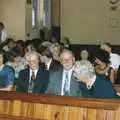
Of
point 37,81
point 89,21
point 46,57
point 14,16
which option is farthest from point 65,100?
point 89,21

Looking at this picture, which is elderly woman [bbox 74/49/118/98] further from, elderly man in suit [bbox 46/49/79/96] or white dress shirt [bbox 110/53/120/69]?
white dress shirt [bbox 110/53/120/69]

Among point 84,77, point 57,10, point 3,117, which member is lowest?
point 3,117

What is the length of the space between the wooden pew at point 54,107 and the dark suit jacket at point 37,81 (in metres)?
1.05

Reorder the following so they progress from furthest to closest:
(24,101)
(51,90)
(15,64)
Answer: (15,64), (51,90), (24,101)

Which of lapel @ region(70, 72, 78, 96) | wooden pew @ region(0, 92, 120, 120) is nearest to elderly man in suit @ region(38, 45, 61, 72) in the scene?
lapel @ region(70, 72, 78, 96)

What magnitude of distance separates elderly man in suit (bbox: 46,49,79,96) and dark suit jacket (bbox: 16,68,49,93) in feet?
0.43

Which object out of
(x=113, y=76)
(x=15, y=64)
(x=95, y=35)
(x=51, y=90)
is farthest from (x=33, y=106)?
(x=95, y=35)

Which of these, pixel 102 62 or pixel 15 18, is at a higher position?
pixel 15 18

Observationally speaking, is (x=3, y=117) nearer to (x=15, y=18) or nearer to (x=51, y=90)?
(x=51, y=90)

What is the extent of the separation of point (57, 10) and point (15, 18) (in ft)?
8.34

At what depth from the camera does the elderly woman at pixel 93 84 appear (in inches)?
166

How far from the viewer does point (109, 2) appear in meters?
11.9

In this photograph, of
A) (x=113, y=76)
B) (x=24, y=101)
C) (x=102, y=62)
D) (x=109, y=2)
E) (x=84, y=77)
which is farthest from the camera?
(x=109, y=2)

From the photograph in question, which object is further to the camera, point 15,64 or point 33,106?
point 15,64
